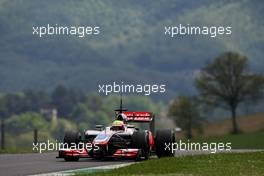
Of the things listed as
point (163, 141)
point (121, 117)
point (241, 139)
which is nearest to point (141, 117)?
point (121, 117)

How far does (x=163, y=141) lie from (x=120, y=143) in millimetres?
1605

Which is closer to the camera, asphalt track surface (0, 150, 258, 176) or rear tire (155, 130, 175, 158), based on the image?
→ asphalt track surface (0, 150, 258, 176)

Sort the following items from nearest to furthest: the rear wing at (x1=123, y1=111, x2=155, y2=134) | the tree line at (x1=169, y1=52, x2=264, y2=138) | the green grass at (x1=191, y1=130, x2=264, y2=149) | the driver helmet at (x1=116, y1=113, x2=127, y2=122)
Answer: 1. the driver helmet at (x1=116, y1=113, x2=127, y2=122)
2. the rear wing at (x1=123, y1=111, x2=155, y2=134)
3. the green grass at (x1=191, y1=130, x2=264, y2=149)
4. the tree line at (x1=169, y1=52, x2=264, y2=138)

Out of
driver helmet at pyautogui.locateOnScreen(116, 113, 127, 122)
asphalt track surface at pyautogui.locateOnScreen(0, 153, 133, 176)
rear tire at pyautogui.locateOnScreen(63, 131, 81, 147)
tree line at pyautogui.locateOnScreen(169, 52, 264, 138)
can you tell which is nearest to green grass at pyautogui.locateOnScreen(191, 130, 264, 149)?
tree line at pyautogui.locateOnScreen(169, 52, 264, 138)

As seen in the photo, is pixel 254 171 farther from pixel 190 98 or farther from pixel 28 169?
pixel 190 98

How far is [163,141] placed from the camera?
3888 centimetres

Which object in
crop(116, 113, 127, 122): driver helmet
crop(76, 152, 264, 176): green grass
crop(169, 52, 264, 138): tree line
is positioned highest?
crop(169, 52, 264, 138): tree line

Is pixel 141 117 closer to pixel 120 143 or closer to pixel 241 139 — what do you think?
pixel 120 143

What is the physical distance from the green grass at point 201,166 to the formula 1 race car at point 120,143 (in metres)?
2.81

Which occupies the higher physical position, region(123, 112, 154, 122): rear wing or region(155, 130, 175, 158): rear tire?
region(123, 112, 154, 122): rear wing

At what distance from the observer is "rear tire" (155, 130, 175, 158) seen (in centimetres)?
3888

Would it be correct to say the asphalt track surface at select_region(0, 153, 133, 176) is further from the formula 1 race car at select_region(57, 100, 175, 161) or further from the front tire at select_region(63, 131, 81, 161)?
the front tire at select_region(63, 131, 81, 161)

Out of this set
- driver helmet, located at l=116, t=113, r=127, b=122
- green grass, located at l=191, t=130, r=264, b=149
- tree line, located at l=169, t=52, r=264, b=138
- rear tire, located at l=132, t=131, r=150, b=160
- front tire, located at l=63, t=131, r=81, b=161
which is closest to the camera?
rear tire, located at l=132, t=131, r=150, b=160

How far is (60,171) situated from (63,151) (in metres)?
7.11
